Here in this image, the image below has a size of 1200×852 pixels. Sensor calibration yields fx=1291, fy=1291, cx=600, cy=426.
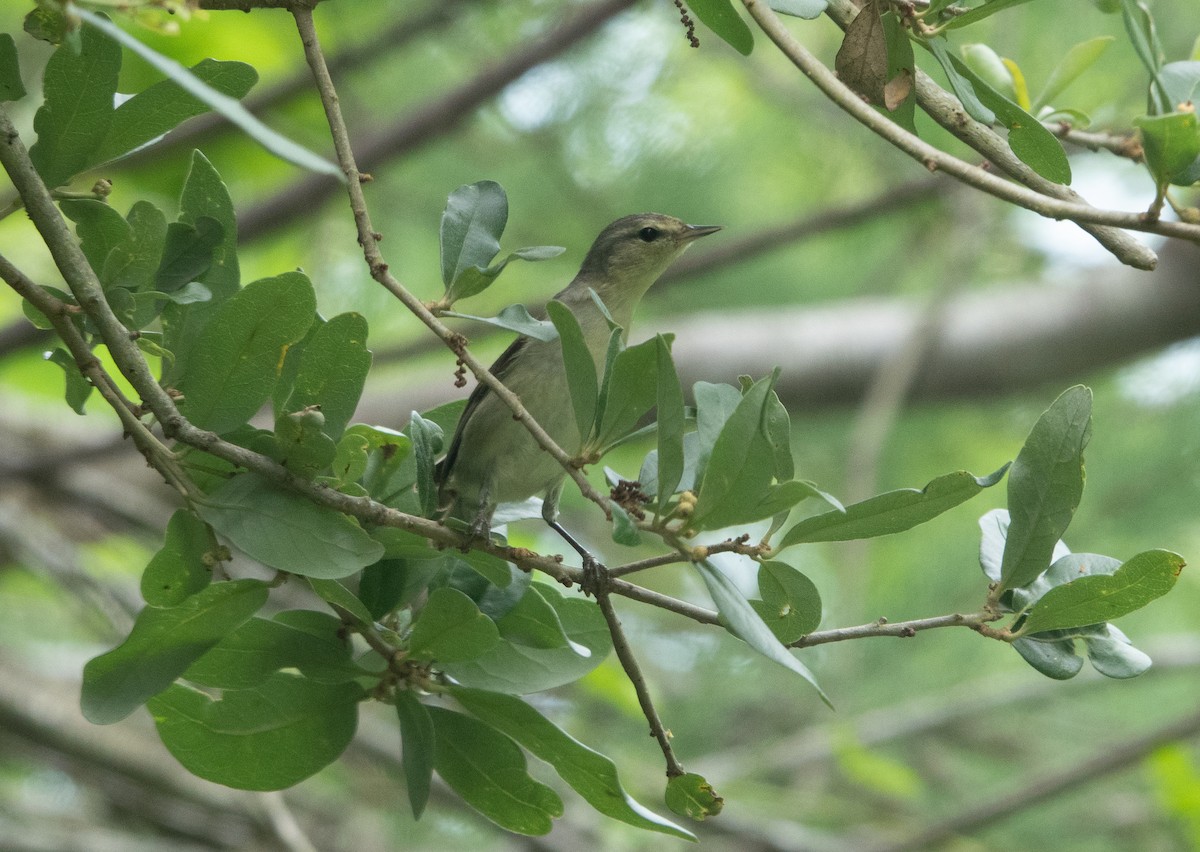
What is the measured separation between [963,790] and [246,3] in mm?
4721

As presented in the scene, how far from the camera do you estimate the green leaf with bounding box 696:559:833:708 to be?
1203 millimetres

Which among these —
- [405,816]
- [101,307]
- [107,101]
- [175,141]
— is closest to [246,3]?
[107,101]

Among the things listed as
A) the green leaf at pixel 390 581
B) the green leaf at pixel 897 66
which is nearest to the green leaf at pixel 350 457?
the green leaf at pixel 390 581

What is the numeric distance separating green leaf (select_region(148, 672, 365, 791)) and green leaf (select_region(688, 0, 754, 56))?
88cm

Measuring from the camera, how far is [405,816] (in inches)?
191

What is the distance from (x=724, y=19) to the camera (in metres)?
1.47

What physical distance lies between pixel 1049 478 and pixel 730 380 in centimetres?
298

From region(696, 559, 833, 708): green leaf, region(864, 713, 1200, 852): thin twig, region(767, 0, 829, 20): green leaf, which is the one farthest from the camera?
region(864, 713, 1200, 852): thin twig

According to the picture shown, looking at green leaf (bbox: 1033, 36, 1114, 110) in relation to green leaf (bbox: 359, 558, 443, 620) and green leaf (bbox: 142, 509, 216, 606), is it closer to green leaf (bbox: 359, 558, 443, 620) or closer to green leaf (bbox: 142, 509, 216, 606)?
green leaf (bbox: 359, 558, 443, 620)

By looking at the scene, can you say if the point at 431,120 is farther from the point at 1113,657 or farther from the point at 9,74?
the point at 1113,657

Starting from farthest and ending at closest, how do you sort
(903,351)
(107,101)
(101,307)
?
(903,351) < (107,101) < (101,307)

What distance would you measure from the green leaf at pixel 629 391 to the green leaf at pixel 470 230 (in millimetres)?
237

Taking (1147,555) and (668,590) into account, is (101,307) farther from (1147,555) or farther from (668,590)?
(668,590)

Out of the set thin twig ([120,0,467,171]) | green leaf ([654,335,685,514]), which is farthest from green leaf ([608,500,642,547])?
thin twig ([120,0,467,171])
